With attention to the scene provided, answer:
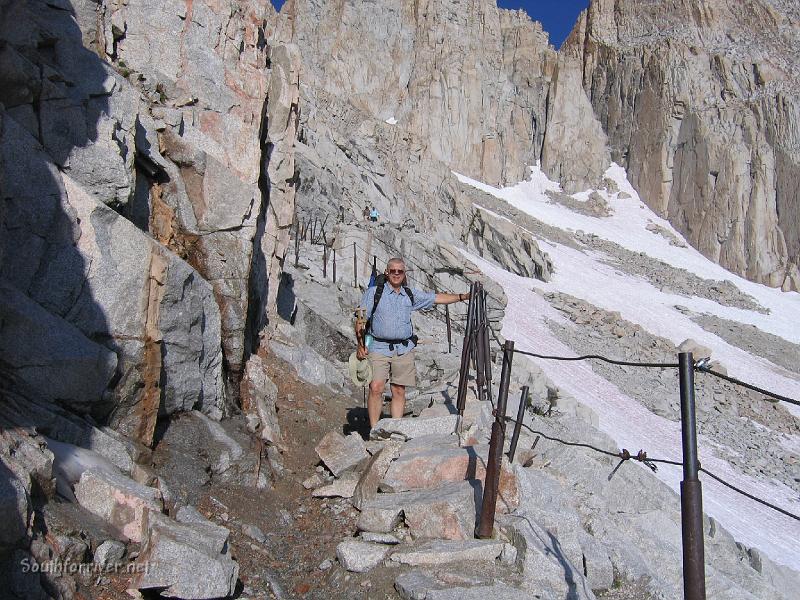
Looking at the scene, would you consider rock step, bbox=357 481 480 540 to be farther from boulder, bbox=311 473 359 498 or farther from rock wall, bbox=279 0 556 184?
rock wall, bbox=279 0 556 184

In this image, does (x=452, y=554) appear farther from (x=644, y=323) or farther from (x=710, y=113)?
(x=710, y=113)

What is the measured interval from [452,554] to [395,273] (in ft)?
10.0

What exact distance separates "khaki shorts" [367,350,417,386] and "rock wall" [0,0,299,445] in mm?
1464

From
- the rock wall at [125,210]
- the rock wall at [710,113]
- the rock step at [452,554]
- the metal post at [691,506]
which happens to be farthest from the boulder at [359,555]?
the rock wall at [710,113]

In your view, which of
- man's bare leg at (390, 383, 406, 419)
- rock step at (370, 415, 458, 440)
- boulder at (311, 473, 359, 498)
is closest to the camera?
boulder at (311, 473, 359, 498)

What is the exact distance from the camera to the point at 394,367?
7230 mm

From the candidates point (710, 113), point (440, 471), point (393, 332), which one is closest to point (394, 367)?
point (393, 332)

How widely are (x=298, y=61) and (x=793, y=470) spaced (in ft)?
50.8

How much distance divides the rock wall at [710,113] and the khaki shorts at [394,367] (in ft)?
189

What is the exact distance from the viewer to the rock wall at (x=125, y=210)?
17.0ft

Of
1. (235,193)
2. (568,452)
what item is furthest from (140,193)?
(568,452)

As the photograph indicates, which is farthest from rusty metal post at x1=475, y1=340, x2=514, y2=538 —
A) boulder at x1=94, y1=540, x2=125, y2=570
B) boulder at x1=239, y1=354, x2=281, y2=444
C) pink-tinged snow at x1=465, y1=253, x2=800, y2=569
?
pink-tinged snow at x1=465, y1=253, x2=800, y2=569

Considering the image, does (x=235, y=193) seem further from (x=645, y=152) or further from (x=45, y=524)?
(x=645, y=152)

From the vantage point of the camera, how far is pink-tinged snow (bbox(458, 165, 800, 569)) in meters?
14.0
